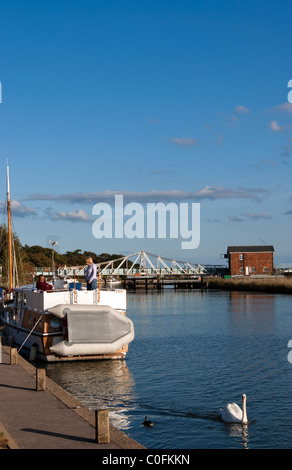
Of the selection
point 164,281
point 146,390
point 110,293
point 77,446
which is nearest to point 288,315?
point 110,293

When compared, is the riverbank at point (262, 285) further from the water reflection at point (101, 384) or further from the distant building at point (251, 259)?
the water reflection at point (101, 384)

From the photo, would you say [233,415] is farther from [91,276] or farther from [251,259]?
[251,259]

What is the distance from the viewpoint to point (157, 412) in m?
20.1

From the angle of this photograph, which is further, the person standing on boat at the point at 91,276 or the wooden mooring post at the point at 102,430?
the person standing on boat at the point at 91,276

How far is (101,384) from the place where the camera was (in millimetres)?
24844

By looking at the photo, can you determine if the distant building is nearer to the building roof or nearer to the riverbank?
the building roof

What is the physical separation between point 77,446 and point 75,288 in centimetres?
1711

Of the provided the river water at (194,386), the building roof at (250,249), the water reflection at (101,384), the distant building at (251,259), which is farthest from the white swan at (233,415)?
the building roof at (250,249)

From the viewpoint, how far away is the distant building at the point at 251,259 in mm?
149125

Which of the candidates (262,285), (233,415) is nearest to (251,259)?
(262,285)

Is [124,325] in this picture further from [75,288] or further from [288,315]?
[288,315]

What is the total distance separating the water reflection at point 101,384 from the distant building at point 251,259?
122424 mm

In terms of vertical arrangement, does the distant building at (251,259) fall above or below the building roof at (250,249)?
below

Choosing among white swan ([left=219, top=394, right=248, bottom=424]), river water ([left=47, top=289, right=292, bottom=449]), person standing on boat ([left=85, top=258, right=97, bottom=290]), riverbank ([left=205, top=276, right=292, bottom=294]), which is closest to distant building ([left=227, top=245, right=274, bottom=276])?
riverbank ([left=205, top=276, right=292, bottom=294])
